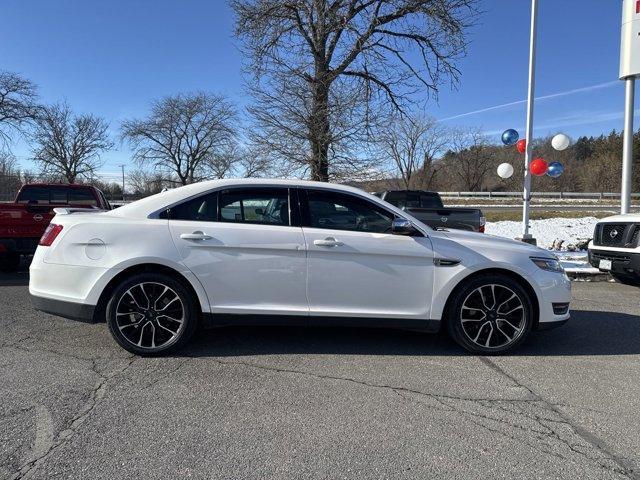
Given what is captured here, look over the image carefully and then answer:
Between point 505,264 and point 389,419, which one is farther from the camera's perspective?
point 505,264

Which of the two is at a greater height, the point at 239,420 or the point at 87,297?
the point at 87,297

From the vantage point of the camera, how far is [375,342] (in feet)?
15.5

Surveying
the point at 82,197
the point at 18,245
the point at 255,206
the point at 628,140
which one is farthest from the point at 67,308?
the point at 628,140

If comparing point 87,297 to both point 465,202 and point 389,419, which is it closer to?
point 389,419

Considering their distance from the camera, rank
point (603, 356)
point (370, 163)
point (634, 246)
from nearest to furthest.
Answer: point (603, 356), point (634, 246), point (370, 163)

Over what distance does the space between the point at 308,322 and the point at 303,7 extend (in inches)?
567

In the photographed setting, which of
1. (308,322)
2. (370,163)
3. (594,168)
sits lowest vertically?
(308,322)

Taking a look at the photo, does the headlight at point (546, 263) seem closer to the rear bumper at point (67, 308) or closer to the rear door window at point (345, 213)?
the rear door window at point (345, 213)

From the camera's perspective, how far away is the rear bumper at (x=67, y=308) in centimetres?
414

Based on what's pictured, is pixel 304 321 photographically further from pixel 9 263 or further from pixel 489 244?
pixel 9 263

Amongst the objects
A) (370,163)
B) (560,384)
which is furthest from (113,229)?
(370,163)

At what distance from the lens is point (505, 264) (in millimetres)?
4309

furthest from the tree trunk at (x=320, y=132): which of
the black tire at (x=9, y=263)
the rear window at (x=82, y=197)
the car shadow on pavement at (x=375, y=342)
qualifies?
the car shadow on pavement at (x=375, y=342)

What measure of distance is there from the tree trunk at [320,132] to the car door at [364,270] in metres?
10.8
